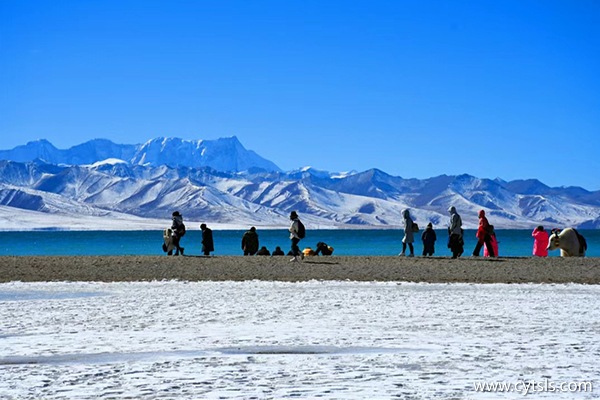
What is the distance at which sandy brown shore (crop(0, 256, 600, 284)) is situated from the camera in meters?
23.1

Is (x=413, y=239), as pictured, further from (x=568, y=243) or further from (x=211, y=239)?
(x=211, y=239)

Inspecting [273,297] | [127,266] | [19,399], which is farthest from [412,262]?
[19,399]

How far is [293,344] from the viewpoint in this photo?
34.4 ft

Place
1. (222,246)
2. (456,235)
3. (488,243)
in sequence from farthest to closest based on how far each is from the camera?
(222,246)
(488,243)
(456,235)

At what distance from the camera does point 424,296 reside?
17.6 metres

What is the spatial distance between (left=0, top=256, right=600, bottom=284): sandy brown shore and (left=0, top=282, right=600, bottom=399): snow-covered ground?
484cm

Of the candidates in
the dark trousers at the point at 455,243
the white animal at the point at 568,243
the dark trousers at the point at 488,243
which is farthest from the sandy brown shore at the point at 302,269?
the white animal at the point at 568,243

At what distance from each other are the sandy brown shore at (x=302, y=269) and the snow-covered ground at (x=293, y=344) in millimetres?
4835

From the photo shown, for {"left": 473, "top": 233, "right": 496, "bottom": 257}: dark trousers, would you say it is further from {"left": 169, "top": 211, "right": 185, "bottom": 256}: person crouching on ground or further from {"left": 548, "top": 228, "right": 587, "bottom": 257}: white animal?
{"left": 169, "top": 211, "right": 185, "bottom": 256}: person crouching on ground

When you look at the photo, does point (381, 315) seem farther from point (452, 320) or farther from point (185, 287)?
point (185, 287)

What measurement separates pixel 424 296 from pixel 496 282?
4614 mm

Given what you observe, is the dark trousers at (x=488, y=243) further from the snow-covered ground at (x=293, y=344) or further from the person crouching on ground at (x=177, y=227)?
the snow-covered ground at (x=293, y=344)

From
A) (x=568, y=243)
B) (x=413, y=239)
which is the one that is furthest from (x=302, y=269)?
(x=568, y=243)

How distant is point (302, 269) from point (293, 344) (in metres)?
14.9
